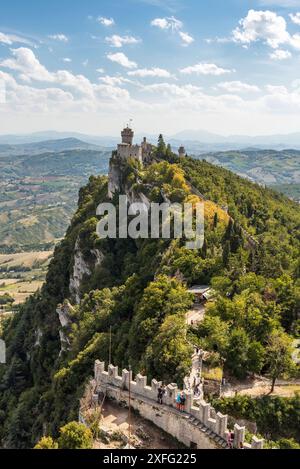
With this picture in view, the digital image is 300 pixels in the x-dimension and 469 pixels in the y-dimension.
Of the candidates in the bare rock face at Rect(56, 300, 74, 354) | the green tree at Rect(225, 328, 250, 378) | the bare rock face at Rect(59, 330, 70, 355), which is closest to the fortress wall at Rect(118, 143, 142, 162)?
the bare rock face at Rect(56, 300, 74, 354)

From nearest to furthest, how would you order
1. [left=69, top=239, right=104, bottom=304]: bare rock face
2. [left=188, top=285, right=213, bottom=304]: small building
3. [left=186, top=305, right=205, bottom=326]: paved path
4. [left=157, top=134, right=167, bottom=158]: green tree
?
1. [left=186, top=305, right=205, bottom=326]: paved path
2. [left=188, top=285, right=213, bottom=304]: small building
3. [left=69, top=239, right=104, bottom=304]: bare rock face
4. [left=157, top=134, right=167, bottom=158]: green tree

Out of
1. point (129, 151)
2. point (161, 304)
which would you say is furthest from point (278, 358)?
point (129, 151)

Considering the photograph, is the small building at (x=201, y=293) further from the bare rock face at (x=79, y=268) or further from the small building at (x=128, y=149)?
the small building at (x=128, y=149)

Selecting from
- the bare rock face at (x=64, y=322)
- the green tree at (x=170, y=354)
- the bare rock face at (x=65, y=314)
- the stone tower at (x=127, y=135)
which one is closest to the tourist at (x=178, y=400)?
the green tree at (x=170, y=354)

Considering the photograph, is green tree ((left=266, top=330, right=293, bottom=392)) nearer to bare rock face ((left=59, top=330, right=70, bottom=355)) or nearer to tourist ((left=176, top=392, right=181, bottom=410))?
tourist ((left=176, top=392, right=181, bottom=410))

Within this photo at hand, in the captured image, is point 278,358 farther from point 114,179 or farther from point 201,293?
point 114,179

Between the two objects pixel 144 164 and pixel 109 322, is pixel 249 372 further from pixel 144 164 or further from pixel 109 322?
pixel 144 164

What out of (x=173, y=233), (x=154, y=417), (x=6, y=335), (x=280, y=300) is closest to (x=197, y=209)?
(x=173, y=233)

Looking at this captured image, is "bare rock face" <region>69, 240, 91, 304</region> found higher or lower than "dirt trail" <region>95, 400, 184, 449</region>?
lower
